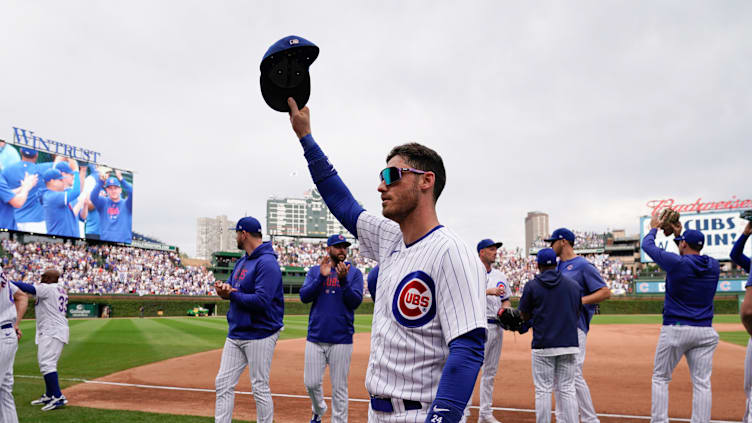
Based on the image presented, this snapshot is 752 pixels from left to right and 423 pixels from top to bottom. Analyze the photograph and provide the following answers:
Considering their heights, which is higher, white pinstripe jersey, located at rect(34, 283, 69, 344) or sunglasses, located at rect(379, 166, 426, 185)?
sunglasses, located at rect(379, 166, 426, 185)

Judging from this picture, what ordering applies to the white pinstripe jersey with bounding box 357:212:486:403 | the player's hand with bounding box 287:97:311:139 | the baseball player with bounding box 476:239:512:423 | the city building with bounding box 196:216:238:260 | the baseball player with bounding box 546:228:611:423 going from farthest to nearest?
1. the city building with bounding box 196:216:238:260
2. the baseball player with bounding box 476:239:512:423
3. the baseball player with bounding box 546:228:611:423
4. the player's hand with bounding box 287:97:311:139
5. the white pinstripe jersey with bounding box 357:212:486:403

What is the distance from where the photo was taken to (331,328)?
6375 mm

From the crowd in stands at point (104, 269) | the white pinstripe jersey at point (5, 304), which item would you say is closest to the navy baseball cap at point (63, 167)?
the crowd in stands at point (104, 269)

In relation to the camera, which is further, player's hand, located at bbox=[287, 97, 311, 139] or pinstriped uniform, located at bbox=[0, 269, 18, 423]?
pinstriped uniform, located at bbox=[0, 269, 18, 423]

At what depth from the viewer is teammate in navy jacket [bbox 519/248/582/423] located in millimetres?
5438

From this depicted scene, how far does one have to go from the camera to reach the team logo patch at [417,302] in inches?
80.0

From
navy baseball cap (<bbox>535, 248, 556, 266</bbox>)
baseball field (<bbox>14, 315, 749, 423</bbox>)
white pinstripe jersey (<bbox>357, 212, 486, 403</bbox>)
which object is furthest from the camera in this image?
baseball field (<bbox>14, 315, 749, 423</bbox>)

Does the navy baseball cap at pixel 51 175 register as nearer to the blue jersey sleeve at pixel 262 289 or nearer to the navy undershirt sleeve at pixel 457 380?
the blue jersey sleeve at pixel 262 289

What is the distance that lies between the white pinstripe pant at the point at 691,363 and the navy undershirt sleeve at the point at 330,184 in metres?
4.46

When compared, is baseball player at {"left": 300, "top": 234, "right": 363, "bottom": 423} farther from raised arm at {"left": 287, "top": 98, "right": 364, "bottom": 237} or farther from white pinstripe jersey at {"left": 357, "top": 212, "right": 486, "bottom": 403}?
white pinstripe jersey at {"left": 357, "top": 212, "right": 486, "bottom": 403}

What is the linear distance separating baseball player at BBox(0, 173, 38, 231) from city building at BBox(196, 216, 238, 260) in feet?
466

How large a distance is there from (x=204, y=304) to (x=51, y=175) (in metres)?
18.4

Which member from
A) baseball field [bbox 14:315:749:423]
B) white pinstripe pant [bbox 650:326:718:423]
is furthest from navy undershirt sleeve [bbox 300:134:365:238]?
baseball field [bbox 14:315:749:423]

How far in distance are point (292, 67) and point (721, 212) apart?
170ft
